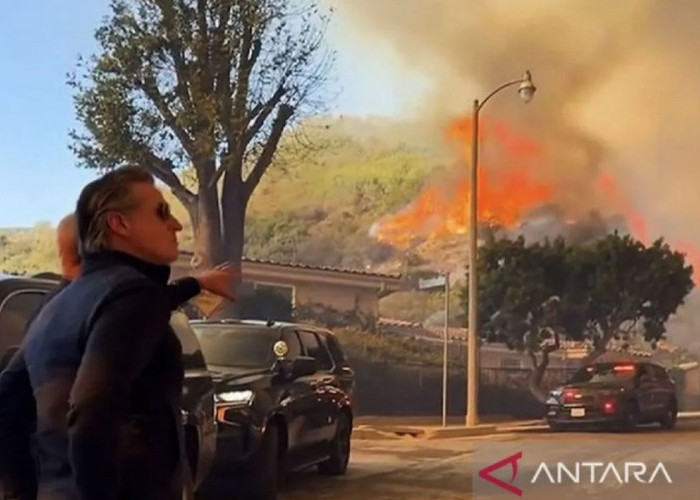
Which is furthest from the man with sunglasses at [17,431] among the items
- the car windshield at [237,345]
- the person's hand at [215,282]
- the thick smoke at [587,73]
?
the thick smoke at [587,73]

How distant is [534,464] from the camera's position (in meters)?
4.46

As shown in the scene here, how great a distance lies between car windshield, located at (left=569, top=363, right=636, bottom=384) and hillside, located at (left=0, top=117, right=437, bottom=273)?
94 centimetres

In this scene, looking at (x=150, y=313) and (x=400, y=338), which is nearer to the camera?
(x=150, y=313)

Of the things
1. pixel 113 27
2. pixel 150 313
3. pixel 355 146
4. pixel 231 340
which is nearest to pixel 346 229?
pixel 355 146

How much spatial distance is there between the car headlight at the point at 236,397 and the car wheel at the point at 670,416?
5.71 ft

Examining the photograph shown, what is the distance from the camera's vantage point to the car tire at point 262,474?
14.3 feet

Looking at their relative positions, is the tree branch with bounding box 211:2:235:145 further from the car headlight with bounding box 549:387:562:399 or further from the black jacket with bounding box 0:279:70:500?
the black jacket with bounding box 0:279:70:500

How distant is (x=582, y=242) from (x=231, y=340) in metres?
1.53

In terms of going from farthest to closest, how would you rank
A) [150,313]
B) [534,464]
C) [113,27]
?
[113,27]
[534,464]
[150,313]

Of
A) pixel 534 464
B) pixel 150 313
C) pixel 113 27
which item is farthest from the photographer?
pixel 113 27

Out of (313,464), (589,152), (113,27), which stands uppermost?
(113,27)

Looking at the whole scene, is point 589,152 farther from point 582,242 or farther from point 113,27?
point 113,27

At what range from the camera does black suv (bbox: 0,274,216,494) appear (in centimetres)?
311

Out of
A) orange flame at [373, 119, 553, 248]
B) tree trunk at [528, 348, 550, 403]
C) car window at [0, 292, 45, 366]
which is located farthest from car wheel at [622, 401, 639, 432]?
car window at [0, 292, 45, 366]
